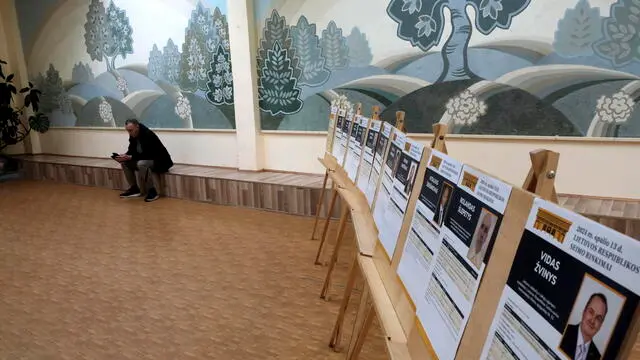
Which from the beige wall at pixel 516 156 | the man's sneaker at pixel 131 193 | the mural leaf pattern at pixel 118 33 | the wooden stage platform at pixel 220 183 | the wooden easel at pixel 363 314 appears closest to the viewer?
the wooden easel at pixel 363 314

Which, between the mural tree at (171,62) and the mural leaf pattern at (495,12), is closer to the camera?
the mural leaf pattern at (495,12)

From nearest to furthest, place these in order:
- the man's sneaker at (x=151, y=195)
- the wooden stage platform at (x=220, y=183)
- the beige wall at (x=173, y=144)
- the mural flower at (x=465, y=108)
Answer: the mural flower at (x=465, y=108), the wooden stage platform at (x=220, y=183), the man's sneaker at (x=151, y=195), the beige wall at (x=173, y=144)

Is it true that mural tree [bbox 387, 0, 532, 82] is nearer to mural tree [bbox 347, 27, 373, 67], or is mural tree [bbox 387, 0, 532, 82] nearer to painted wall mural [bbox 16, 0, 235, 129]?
mural tree [bbox 347, 27, 373, 67]

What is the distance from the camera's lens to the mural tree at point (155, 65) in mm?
5738

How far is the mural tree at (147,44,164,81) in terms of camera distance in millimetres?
5738

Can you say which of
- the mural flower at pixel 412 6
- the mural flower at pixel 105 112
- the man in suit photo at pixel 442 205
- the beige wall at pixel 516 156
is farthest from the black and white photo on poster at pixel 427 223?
the mural flower at pixel 105 112

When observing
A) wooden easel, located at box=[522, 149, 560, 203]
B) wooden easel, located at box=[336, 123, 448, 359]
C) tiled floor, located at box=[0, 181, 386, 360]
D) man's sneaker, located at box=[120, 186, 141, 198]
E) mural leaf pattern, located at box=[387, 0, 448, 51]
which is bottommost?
man's sneaker, located at box=[120, 186, 141, 198]

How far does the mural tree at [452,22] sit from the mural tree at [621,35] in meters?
0.64

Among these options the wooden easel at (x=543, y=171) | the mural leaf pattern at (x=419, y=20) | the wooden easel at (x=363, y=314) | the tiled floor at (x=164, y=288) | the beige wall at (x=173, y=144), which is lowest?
the tiled floor at (x=164, y=288)

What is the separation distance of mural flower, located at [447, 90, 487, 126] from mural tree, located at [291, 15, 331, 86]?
1.40 meters

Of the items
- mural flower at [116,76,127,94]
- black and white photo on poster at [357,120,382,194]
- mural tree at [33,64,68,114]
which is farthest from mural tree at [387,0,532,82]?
mural tree at [33,64,68,114]

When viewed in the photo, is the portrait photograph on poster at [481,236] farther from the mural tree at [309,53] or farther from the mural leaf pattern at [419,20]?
the mural tree at [309,53]

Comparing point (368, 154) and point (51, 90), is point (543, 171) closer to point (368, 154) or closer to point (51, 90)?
point (368, 154)

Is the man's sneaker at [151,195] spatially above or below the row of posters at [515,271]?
below
